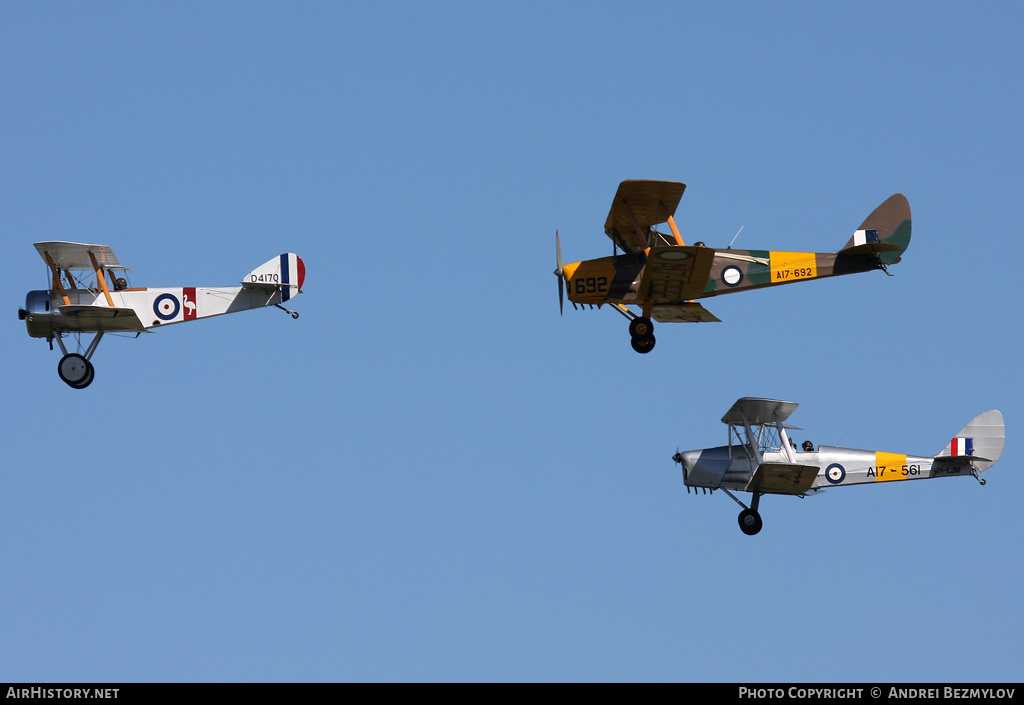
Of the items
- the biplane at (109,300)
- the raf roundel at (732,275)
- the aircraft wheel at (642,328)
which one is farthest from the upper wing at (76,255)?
the raf roundel at (732,275)

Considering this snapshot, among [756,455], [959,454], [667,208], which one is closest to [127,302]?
[667,208]

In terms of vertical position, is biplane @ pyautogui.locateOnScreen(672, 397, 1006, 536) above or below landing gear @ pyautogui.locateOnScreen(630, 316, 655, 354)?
below

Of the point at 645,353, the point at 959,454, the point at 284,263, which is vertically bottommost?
the point at 959,454

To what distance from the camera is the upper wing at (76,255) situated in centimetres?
2681

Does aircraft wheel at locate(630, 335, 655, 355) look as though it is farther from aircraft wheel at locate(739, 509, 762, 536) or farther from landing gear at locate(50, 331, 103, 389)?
landing gear at locate(50, 331, 103, 389)

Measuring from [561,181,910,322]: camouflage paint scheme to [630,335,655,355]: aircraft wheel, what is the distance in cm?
55

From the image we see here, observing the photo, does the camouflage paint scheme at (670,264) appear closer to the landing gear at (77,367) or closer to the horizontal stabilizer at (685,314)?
the horizontal stabilizer at (685,314)

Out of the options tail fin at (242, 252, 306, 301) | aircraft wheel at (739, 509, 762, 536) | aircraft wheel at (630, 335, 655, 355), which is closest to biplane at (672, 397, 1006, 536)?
aircraft wheel at (739, 509, 762, 536)

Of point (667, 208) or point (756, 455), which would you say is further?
point (756, 455)

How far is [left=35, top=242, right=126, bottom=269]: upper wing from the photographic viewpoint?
26812 mm

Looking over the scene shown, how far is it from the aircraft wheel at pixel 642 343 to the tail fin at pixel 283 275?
24.1ft
